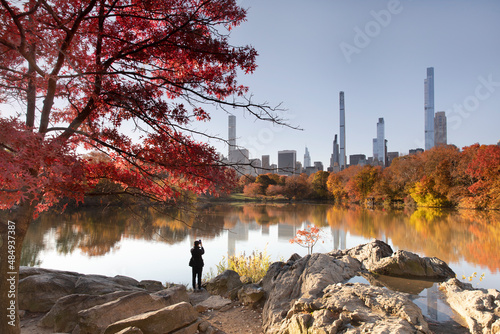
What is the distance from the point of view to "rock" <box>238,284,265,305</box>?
519cm

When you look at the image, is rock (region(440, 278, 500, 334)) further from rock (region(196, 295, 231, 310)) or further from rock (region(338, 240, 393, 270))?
rock (region(196, 295, 231, 310))

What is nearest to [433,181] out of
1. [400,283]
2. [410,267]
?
[410,267]

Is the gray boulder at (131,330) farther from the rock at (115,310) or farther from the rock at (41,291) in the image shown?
the rock at (41,291)

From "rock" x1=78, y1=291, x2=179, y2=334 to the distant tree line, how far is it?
1508cm

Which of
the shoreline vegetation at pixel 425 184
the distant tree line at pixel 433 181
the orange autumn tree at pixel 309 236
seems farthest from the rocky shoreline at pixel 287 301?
the distant tree line at pixel 433 181

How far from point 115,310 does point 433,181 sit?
37.3 metres

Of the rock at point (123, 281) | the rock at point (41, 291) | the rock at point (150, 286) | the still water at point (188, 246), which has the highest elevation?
the rock at point (41, 291)

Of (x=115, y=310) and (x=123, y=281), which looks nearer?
(x=115, y=310)

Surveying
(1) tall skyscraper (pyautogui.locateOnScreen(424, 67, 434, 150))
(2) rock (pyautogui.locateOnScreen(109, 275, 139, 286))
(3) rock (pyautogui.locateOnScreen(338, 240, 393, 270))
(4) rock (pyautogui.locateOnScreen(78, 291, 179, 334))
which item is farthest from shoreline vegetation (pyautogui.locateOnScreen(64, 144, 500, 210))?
(1) tall skyscraper (pyautogui.locateOnScreen(424, 67, 434, 150))

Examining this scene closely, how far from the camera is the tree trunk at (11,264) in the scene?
9.86 ft

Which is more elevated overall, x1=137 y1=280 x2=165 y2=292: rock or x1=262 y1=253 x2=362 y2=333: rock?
x1=262 y1=253 x2=362 y2=333: rock

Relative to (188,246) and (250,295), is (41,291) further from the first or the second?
(188,246)

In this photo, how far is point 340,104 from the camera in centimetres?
11531

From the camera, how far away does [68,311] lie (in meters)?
4.12
